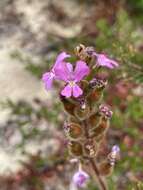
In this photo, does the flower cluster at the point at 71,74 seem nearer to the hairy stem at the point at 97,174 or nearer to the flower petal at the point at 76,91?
the flower petal at the point at 76,91

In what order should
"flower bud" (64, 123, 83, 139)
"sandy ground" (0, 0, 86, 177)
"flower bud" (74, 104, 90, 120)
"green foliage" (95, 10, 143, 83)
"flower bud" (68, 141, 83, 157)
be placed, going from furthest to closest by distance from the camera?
"sandy ground" (0, 0, 86, 177)
"green foliage" (95, 10, 143, 83)
"flower bud" (68, 141, 83, 157)
"flower bud" (64, 123, 83, 139)
"flower bud" (74, 104, 90, 120)

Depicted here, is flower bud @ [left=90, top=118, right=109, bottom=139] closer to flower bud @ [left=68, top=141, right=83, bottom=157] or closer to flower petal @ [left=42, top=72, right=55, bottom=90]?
flower bud @ [left=68, top=141, right=83, bottom=157]

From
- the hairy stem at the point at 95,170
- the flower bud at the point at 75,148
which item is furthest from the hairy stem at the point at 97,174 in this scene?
the flower bud at the point at 75,148

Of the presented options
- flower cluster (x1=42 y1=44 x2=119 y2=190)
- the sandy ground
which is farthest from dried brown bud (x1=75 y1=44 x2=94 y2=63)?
the sandy ground

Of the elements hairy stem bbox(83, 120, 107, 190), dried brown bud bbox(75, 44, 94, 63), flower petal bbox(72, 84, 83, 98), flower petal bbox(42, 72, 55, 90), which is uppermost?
dried brown bud bbox(75, 44, 94, 63)

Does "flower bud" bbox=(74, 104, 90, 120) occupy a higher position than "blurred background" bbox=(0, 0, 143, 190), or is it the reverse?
"blurred background" bbox=(0, 0, 143, 190)

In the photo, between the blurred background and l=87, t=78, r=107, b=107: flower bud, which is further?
the blurred background
